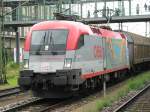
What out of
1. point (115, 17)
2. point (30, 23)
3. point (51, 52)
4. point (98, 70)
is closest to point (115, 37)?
point (98, 70)

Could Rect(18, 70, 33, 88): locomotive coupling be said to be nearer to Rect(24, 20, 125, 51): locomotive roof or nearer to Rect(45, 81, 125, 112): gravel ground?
Rect(24, 20, 125, 51): locomotive roof

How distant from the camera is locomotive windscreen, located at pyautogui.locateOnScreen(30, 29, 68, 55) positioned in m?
16.7

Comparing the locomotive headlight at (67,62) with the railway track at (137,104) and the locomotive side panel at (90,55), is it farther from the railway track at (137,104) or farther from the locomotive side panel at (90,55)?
the railway track at (137,104)

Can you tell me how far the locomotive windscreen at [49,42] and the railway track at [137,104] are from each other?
306 cm

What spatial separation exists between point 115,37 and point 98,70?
5.27 m

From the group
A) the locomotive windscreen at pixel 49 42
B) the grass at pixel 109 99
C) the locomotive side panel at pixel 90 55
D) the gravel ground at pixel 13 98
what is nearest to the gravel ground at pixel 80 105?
the grass at pixel 109 99

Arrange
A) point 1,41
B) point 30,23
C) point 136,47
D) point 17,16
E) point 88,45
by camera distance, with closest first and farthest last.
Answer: point 88,45, point 1,41, point 136,47, point 30,23, point 17,16

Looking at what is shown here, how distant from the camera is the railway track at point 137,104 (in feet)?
48.4

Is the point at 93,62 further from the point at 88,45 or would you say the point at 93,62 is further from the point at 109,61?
the point at 109,61

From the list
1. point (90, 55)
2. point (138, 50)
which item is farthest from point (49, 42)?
point (138, 50)

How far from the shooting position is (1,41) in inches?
1061

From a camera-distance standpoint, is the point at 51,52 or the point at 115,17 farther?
the point at 115,17

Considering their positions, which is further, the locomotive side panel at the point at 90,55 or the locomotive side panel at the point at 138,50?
the locomotive side panel at the point at 138,50

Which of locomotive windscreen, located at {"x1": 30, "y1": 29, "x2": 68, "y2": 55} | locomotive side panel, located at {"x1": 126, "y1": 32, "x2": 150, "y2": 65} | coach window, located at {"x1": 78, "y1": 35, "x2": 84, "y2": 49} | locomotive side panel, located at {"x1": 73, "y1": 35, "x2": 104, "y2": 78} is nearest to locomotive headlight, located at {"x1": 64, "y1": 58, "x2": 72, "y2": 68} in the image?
locomotive side panel, located at {"x1": 73, "y1": 35, "x2": 104, "y2": 78}
